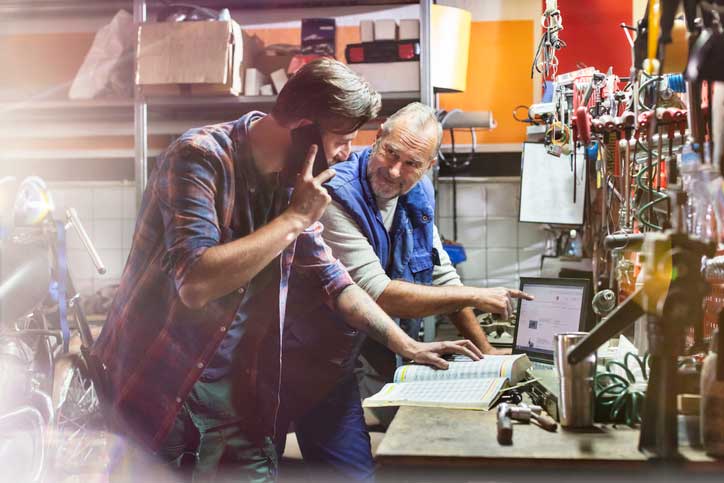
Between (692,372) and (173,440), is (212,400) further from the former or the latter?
(692,372)

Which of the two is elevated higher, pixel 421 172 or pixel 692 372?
pixel 421 172

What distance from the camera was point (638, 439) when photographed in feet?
3.61

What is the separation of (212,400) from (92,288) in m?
2.27

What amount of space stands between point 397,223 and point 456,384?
0.88m

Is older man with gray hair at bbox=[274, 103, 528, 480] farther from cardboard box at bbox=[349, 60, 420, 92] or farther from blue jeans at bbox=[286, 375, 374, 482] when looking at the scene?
cardboard box at bbox=[349, 60, 420, 92]

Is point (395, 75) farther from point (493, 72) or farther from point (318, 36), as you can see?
point (493, 72)

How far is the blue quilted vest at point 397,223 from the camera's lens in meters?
2.11

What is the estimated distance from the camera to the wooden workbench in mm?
1027

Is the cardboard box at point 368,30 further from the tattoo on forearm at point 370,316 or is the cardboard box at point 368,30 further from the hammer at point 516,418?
the hammer at point 516,418

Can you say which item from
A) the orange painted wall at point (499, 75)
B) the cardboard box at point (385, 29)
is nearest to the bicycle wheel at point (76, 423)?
the cardboard box at point (385, 29)

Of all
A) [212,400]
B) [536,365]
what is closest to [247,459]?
[212,400]

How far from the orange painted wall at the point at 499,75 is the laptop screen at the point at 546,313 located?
76.0 inches

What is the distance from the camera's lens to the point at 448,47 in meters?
3.28

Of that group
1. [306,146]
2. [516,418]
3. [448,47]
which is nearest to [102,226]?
[448,47]
